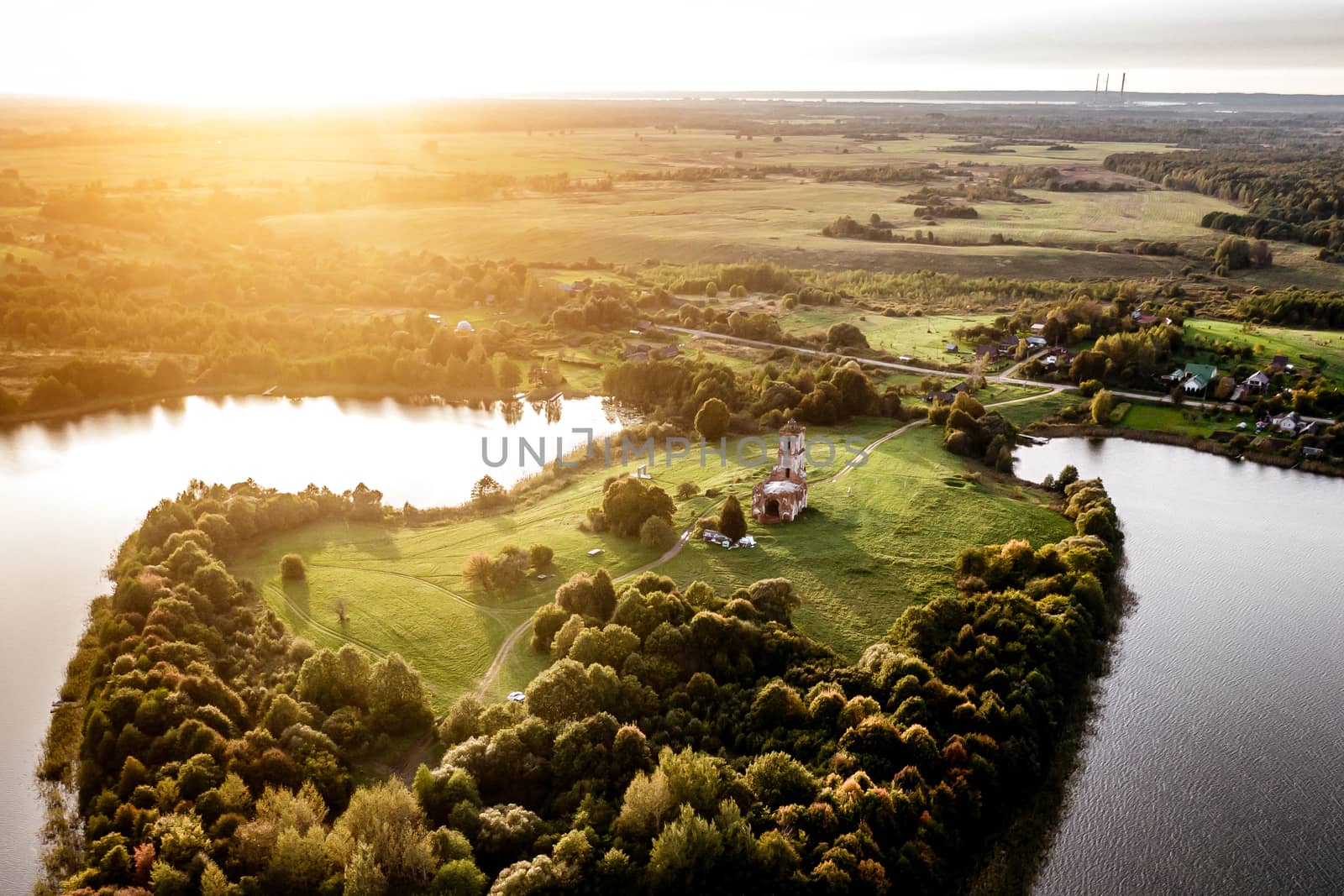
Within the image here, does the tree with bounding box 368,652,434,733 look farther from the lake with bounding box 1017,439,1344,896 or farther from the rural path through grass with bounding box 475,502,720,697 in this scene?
the lake with bounding box 1017,439,1344,896

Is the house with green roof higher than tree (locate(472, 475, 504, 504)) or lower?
higher

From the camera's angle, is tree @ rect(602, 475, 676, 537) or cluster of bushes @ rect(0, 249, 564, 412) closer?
Answer: tree @ rect(602, 475, 676, 537)

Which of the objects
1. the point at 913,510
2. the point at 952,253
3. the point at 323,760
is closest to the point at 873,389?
the point at 913,510

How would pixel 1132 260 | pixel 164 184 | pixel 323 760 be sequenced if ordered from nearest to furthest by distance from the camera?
pixel 323 760 < pixel 1132 260 < pixel 164 184

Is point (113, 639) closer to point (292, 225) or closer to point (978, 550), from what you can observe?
point (978, 550)

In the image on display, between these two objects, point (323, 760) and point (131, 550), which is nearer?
point (323, 760)

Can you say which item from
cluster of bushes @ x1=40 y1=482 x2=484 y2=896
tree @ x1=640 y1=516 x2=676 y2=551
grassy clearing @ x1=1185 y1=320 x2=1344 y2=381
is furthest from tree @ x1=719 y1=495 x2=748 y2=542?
grassy clearing @ x1=1185 y1=320 x2=1344 y2=381

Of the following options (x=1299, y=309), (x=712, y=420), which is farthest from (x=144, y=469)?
(x=1299, y=309)
